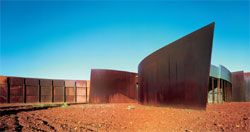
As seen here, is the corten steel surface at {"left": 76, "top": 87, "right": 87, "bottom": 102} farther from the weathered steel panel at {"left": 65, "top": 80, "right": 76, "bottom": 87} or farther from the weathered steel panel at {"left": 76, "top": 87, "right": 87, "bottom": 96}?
the weathered steel panel at {"left": 65, "top": 80, "right": 76, "bottom": 87}

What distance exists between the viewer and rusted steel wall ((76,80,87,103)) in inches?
1030

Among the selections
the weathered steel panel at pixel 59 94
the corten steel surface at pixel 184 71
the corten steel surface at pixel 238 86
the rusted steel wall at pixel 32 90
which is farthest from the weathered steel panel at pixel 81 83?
the corten steel surface at pixel 238 86

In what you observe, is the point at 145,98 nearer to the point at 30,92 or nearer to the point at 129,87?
the point at 129,87

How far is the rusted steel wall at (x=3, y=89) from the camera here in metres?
19.8

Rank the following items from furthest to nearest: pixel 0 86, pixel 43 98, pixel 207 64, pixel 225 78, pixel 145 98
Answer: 1. pixel 43 98
2. pixel 0 86
3. pixel 225 78
4. pixel 145 98
5. pixel 207 64

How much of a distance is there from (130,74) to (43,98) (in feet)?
32.3

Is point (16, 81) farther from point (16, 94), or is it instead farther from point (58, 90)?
point (58, 90)

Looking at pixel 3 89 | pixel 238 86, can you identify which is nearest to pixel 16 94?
pixel 3 89

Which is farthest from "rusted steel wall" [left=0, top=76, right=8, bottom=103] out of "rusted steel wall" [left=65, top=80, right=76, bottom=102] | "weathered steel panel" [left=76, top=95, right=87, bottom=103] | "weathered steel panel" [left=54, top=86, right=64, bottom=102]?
"weathered steel panel" [left=76, top=95, right=87, bottom=103]

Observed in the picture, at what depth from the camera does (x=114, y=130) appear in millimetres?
5480

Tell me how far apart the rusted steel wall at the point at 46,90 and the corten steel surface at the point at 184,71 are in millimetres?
14496

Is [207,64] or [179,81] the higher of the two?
[207,64]

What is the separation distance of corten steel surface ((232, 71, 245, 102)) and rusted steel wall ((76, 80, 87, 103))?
53.2 feet

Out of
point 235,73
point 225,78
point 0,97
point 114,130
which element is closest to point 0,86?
point 0,97
